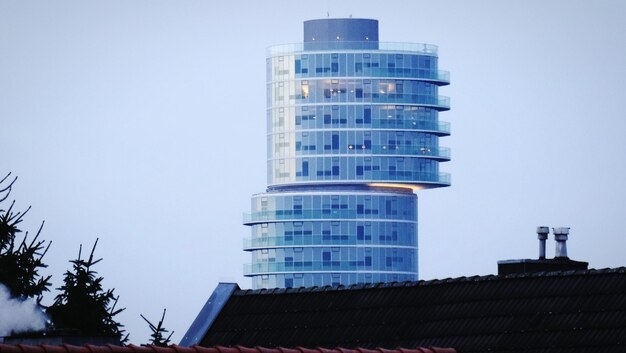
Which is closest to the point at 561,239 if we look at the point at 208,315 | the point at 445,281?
the point at 445,281

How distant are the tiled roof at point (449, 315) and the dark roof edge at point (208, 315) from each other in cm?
12

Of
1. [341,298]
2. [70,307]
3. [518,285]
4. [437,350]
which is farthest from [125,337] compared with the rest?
[437,350]

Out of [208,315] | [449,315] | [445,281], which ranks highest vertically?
[445,281]

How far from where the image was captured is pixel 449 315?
116 feet

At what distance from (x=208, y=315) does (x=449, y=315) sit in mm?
6092

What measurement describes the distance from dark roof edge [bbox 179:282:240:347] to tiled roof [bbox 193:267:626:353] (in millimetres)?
125

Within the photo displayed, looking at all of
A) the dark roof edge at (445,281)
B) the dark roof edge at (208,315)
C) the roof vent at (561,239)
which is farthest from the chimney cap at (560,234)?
the dark roof edge at (208,315)

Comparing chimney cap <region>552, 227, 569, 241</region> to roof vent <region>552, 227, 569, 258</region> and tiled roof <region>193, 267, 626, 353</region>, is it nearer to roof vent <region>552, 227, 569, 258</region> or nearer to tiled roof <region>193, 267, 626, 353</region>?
roof vent <region>552, 227, 569, 258</region>

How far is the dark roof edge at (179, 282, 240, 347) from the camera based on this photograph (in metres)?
38.9

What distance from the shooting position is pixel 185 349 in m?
19.3

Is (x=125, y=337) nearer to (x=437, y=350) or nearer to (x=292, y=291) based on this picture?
(x=292, y=291)

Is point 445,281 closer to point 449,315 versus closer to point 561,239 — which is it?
point 449,315

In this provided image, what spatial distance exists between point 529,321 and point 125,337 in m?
9.11

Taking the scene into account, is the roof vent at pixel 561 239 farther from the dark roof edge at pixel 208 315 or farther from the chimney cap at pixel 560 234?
the dark roof edge at pixel 208 315
